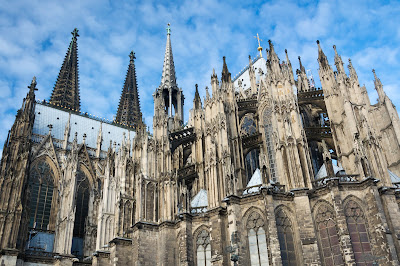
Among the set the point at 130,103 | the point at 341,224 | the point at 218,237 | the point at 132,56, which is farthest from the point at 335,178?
the point at 132,56

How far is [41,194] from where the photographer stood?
123ft

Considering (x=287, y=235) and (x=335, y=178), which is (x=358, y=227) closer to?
(x=335, y=178)

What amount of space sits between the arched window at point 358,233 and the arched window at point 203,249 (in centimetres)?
776

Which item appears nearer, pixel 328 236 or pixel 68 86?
pixel 328 236

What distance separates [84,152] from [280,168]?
2596 centimetres

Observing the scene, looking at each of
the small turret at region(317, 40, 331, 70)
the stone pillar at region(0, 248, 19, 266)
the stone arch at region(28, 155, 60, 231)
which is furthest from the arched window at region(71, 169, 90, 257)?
the small turret at region(317, 40, 331, 70)

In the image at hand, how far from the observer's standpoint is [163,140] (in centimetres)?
2888

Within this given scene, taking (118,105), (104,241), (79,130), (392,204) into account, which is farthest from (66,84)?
(392,204)

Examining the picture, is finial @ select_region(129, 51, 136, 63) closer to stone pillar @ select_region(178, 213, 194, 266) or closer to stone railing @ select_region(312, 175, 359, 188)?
stone pillar @ select_region(178, 213, 194, 266)

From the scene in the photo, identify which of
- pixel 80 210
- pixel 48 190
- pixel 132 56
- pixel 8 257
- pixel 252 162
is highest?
pixel 132 56

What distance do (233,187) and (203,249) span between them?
163 inches

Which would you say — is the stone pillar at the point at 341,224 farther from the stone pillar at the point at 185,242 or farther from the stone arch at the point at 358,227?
the stone pillar at the point at 185,242

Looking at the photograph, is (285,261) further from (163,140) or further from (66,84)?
(66,84)

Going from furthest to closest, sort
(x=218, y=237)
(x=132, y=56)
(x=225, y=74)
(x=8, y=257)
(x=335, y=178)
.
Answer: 1. (x=132, y=56)
2. (x=225, y=74)
3. (x=8, y=257)
4. (x=218, y=237)
5. (x=335, y=178)
